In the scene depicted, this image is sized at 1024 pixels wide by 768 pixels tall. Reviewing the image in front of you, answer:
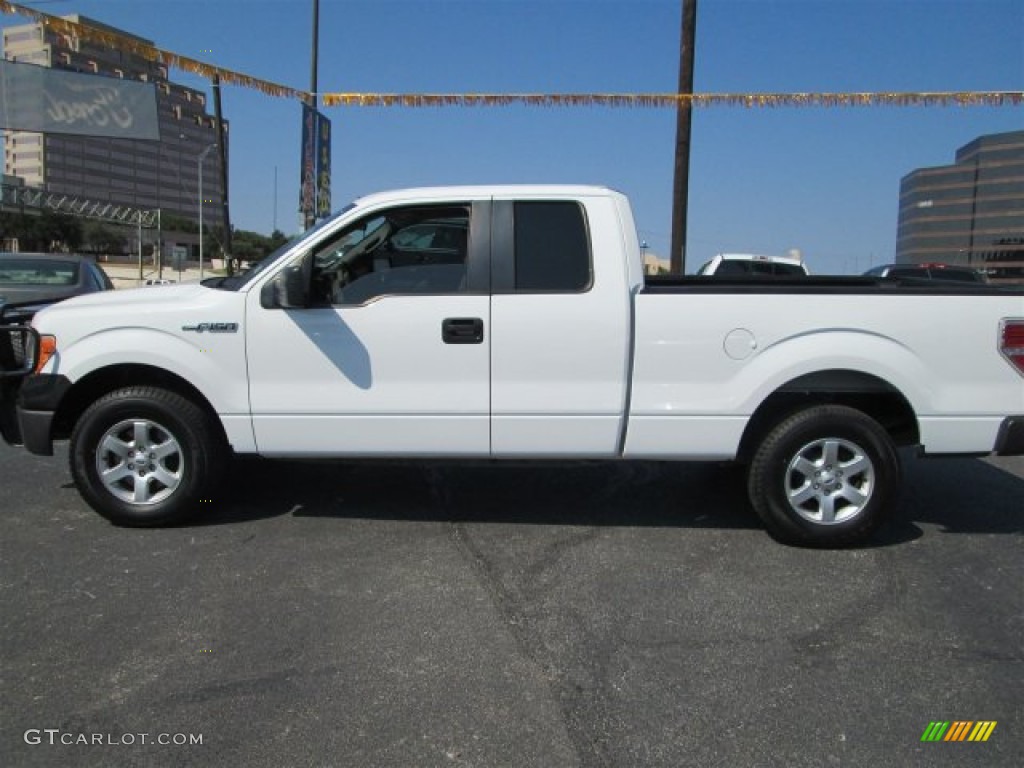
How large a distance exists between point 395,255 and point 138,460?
1.94 m

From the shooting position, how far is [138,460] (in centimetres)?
461

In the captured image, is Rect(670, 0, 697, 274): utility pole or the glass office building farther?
the glass office building

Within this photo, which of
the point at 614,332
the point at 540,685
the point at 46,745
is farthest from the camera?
the point at 614,332

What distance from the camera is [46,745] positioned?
8.51ft

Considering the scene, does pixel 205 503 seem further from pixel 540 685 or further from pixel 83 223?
pixel 83 223

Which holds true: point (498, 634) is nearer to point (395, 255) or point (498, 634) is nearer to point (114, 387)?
point (395, 255)

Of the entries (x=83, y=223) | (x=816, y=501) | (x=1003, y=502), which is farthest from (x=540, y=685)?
(x=83, y=223)

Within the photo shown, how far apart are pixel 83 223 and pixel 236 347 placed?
105 metres

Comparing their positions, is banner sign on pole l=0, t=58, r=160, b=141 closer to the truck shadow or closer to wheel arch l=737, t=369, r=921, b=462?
the truck shadow

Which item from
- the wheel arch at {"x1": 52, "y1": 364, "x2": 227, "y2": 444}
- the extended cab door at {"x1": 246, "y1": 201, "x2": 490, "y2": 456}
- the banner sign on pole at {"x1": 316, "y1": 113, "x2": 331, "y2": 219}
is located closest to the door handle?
the extended cab door at {"x1": 246, "y1": 201, "x2": 490, "y2": 456}

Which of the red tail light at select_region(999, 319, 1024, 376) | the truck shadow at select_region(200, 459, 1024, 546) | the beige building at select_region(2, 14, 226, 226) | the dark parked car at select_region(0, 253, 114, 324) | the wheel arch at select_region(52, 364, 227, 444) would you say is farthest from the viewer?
the beige building at select_region(2, 14, 226, 226)

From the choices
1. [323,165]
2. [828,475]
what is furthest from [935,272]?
[828,475]

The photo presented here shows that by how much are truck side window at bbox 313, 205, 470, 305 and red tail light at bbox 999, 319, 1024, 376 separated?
9.82ft

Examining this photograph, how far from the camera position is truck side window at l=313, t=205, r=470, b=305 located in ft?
14.7
